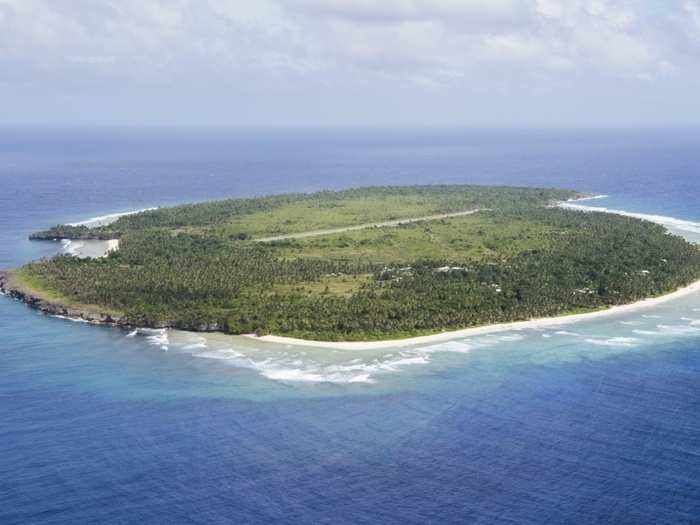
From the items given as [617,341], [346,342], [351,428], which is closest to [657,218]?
[617,341]

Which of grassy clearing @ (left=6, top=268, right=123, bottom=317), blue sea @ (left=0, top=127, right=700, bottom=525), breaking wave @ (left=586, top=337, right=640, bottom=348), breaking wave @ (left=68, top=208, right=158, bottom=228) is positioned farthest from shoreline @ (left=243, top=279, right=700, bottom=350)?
breaking wave @ (left=68, top=208, right=158, bottom=228)

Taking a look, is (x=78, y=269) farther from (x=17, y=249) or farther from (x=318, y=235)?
(x=318, y=235)

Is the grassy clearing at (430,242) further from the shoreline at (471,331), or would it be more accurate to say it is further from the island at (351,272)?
the shoreline at (471,331)

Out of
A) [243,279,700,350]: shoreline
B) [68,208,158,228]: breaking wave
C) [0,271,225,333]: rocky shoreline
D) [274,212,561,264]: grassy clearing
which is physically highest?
[68,208,158,228]: breaking wave

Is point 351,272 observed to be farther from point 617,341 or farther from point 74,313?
point 617,341

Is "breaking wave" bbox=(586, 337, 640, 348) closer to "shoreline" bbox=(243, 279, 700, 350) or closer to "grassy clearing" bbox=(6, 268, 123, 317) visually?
"shoreline" bbox=(243, 279, 700, 350)

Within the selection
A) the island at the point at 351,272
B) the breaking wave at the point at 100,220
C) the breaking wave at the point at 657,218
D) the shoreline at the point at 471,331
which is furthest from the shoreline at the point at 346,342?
the breaking wave at the point at 100,220

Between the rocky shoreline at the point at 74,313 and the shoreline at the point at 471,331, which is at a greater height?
the rocky shoreline at the point at 74,313
